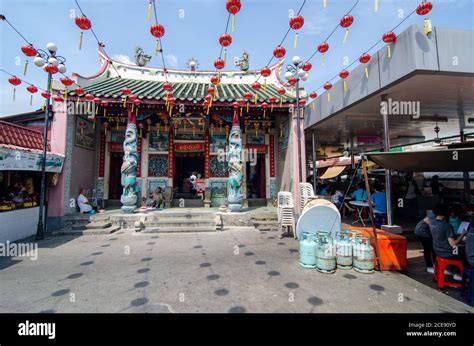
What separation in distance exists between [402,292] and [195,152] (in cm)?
967

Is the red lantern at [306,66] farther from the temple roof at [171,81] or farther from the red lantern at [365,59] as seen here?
the red lantern at [365,59]

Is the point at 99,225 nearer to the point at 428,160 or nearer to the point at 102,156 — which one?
the point at 102,156

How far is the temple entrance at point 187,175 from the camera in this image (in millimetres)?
11898

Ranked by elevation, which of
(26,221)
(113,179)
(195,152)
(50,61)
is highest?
(50,61)

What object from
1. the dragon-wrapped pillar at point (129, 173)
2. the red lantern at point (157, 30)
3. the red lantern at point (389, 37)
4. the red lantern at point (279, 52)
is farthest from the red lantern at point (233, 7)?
the dragon-wrapped pillar at point (129, 173)

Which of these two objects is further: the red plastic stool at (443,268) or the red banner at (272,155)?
the red banner at (272,155)

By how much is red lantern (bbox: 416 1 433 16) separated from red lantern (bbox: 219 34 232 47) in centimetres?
377

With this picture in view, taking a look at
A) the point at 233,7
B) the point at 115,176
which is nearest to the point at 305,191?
the point at 233,7

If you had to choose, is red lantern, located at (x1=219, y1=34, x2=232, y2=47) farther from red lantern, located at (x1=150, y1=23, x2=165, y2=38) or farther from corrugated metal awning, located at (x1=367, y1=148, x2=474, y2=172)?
corrugated metal awning, located at (x1=367, y1=148, x2=474, y2=172)

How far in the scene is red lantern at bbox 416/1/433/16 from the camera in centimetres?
393

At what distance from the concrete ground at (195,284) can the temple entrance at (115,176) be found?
5332 millimetres
